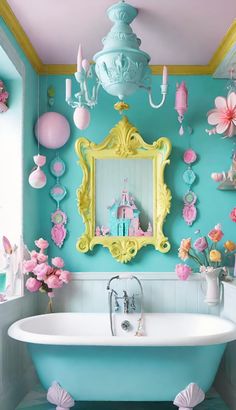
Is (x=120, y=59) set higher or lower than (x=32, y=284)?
higher

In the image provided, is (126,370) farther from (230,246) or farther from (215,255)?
(230,246)

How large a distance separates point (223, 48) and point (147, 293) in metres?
1.93

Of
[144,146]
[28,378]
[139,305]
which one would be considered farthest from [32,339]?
[144,146]

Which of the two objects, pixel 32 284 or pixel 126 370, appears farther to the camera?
pixel 32 284

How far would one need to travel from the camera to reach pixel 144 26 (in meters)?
3.29

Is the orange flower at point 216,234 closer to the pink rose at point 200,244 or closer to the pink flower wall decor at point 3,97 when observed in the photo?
the pink rose at point 200,244

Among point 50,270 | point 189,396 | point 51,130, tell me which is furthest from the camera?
point 51,130

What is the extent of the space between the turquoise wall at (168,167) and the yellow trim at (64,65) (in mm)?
56

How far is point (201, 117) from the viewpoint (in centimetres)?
407

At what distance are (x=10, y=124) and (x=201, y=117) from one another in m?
1.52

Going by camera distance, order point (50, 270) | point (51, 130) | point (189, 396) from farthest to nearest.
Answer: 1. point (51, 130)
2. point (50, 270)
3. point (189, 396)

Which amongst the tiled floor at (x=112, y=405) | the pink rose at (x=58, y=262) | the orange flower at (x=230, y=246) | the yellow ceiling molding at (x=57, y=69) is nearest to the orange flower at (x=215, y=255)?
the orange flower at (x=230, y=246)

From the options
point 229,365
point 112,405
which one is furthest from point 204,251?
point 112,405

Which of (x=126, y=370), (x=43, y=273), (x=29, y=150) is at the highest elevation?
(x=29, y=150)
